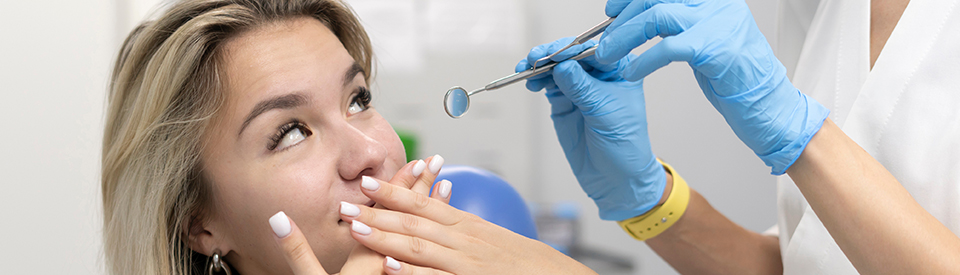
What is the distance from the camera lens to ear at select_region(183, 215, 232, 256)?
107 centimetres

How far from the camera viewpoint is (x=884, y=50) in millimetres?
991

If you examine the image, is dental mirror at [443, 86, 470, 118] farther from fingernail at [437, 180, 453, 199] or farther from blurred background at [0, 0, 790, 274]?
blurred background at [0, 0, 790, 274]

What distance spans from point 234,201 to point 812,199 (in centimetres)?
95

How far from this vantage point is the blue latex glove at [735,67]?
2.74 ft

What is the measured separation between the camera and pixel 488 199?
1.33 m

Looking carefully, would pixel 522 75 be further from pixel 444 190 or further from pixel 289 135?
pixel 289 135

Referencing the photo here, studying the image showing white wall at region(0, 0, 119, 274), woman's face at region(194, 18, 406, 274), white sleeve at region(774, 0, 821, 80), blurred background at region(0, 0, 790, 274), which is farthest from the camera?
blurred background at region(0, 0, 790, 274)

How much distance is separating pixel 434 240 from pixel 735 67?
53cm

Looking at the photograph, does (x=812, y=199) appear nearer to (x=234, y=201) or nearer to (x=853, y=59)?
(x=853, y=59)

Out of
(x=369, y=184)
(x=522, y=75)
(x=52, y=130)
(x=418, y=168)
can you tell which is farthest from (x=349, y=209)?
(x=52, y=130)

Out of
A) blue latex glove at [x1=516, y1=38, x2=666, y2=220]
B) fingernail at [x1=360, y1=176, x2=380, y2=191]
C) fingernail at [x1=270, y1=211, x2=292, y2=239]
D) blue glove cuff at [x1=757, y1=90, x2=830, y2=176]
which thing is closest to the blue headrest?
blue latex glove at [x1=516, y1=38, x2=666, y2=220]

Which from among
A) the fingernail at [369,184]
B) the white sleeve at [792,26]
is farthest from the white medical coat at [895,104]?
the fingernail at [369,184]

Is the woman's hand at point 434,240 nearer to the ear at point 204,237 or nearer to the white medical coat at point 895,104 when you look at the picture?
the ear at point 204,237

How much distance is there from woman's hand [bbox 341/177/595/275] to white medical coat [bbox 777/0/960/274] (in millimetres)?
494
